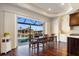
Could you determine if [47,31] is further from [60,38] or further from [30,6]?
[30,6]

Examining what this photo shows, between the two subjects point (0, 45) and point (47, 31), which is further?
point (47, 31)

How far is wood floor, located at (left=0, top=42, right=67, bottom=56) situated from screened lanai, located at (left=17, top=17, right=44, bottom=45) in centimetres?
17

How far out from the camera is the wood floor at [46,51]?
2549 mm

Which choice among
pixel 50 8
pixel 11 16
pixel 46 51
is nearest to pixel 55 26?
pixel 50 8

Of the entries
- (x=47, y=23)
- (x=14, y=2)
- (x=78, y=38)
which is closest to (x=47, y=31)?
(x=47, y=23)

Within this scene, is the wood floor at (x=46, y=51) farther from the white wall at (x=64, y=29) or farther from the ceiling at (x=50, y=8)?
the ceiling at (x=50, y=8)

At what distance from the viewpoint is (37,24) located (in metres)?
2.75

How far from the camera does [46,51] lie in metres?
2.63

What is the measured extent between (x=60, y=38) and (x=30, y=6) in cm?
105

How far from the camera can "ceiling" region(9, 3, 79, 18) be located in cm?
252

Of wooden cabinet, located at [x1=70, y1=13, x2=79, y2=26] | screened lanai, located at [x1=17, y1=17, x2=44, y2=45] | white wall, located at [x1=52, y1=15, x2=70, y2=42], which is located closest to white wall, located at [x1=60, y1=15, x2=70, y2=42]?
white wall, located at [x1=52, y1=15, x2=70, y2=42]

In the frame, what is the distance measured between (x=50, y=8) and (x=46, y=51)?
1.03 m

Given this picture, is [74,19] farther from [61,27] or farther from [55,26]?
[55,26]

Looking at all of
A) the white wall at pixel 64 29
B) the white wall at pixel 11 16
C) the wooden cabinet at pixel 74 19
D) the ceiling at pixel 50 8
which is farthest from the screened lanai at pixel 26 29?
the wooden cabinet at pixel 74 19
